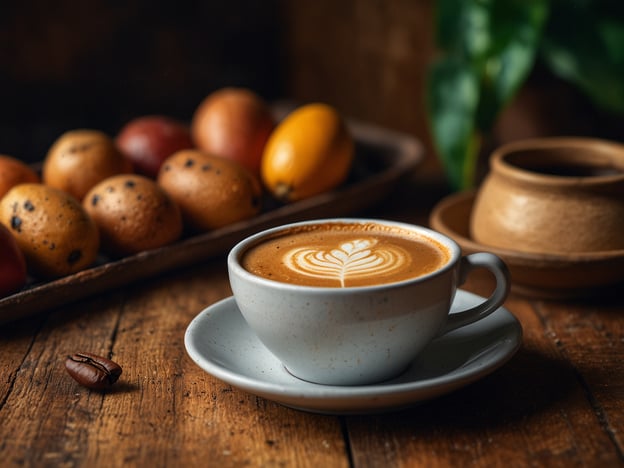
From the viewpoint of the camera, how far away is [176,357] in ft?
2.59

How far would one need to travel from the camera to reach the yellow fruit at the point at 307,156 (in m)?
1.11

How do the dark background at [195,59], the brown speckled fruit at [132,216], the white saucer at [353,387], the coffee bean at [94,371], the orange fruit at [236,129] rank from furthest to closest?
the dark background at [195,59], the orange fruit at [236,129], the brown speckled fruit at [132,216], the coffee bean at [94,371], the white saucer at [353,387]

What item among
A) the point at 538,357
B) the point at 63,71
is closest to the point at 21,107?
the point at 63,71

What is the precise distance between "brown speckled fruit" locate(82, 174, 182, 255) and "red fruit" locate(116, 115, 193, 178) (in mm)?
172

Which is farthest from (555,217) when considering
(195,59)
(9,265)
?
(195,59)

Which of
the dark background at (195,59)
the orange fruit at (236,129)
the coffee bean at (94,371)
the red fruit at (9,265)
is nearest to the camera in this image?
the coffee bean at (94,371)

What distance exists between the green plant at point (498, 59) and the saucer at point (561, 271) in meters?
0.39

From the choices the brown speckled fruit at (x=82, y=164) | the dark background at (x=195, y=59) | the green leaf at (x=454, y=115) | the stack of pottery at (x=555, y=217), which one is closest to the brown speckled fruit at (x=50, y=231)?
the brown speckled fruit at (x=82, y=164)

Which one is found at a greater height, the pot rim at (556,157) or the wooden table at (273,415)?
the pot rim at (556,157)

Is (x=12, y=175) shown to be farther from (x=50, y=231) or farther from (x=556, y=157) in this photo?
(x=556, y=157)

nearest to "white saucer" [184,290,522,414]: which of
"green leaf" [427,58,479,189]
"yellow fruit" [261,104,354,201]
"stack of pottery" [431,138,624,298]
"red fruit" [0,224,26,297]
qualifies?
"stack of pottery" [431,138,624,298]

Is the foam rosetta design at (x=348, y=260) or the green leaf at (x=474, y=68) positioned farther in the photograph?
the green leaf at (x=474, y=68)

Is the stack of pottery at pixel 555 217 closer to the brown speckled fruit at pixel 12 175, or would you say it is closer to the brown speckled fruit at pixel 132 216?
the brown speckled fruit at pixel 132 216

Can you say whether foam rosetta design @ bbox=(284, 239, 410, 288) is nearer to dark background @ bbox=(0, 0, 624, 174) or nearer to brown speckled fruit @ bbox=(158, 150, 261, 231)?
brown speckled fruit @ bbox=(158, 150, 261, 231)
